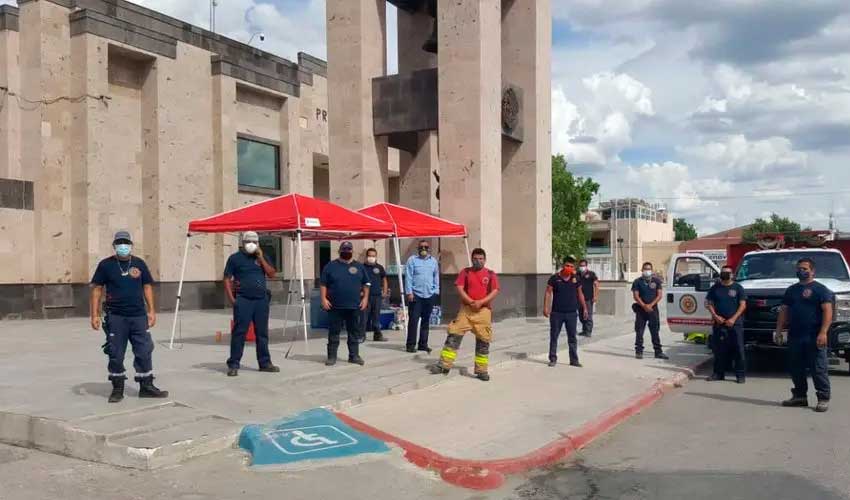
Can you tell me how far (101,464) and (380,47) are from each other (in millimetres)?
14001

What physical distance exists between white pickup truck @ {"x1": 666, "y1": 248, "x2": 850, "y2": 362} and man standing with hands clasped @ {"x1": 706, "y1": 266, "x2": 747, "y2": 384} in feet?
2.31

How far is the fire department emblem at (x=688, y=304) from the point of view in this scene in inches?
491

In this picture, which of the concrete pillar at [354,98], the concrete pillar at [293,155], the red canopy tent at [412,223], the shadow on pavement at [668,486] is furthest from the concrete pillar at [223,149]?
the shadow on pavement at [668,486]

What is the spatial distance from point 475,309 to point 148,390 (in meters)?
4.19

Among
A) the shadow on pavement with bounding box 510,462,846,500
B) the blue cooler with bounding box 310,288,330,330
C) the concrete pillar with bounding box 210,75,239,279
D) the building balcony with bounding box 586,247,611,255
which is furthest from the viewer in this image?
the building balcony with bounding box 586,247,611,255

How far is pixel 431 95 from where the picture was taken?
17641 mm

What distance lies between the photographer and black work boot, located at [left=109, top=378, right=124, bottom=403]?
7.65m

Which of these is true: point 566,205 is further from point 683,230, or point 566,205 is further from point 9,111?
point 683,230

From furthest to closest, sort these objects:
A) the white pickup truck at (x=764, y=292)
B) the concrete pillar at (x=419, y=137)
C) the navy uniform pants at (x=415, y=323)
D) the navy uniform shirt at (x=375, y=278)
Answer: the concrete pillar at (x=419, y=137)
the navy uniform shirt at (x=375, y=278)
the navy uniform pants at (x=415, y=323)
the white pickup truck at (x=764, y=292)

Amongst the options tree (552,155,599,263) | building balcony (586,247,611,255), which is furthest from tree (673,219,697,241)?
tree (552,155,599,263)

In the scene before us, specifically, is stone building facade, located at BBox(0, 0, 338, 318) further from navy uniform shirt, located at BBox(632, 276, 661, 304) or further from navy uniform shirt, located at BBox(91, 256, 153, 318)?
navy uniform shirt, located at BBox(632, 276, 661, 304)

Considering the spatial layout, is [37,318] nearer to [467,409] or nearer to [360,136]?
[360,136]

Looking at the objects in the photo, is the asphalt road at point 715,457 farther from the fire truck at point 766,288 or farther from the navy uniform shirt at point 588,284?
the navy uniform shirt at point 588,284

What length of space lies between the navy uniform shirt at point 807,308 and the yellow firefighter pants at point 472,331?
3716mm
